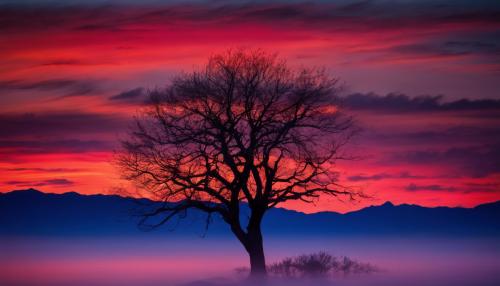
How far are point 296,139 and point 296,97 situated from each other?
2134mm

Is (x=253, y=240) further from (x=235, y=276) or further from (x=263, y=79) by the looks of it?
(x=263, y=79)

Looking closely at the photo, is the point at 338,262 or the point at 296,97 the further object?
the point at 338,262

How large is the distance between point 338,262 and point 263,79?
11.1 metres

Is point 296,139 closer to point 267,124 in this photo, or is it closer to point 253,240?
point 267,124

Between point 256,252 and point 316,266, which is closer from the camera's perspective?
point 256,252

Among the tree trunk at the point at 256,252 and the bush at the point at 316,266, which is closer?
the tree trunk at the point at 256,252

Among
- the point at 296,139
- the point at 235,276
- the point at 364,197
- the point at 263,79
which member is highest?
the point at 263,79

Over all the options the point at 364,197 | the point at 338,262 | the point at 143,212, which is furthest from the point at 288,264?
the point at 143,212

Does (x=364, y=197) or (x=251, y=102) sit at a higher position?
(x=251, y=102)

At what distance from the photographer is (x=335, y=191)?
41562 millimetres

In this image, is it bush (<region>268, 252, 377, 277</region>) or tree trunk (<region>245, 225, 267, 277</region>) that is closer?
tree trunk (<region>245, 225, 267, 277</region>)

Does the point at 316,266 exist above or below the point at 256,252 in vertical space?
below

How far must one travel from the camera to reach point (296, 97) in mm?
40594

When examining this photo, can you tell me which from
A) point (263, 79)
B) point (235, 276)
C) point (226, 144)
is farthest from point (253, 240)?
point (263, 79)
